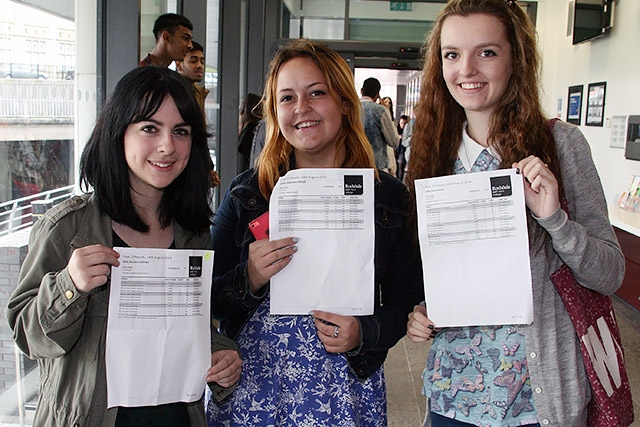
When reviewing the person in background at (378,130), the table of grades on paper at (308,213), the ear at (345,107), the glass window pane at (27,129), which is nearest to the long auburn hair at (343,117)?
the ear at (345,107)

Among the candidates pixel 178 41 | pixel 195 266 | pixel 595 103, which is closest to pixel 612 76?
pixel 595 103

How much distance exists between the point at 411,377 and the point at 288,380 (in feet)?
8.33

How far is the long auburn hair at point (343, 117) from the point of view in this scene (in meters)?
1.55

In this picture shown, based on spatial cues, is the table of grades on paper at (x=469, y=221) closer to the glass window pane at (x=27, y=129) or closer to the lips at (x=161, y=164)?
the lips at (x=161, y=164)

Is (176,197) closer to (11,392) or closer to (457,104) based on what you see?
(457,104)

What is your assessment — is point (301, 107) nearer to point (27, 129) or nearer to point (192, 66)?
point (27, 129)

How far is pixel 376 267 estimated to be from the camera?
59.9 inches

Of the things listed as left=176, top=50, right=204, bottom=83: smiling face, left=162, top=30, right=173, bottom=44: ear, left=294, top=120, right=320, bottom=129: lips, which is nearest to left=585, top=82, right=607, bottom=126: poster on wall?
left=176, top=50, right=204, bottom=83: smiling face

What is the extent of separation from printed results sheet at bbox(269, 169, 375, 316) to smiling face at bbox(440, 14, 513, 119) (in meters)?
0.30

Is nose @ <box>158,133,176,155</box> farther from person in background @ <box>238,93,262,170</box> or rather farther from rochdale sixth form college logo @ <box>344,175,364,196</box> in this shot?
person in background @ <box>238,93,262,170</box>

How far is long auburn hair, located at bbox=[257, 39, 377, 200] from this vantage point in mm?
1548

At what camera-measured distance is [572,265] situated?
1.27 m

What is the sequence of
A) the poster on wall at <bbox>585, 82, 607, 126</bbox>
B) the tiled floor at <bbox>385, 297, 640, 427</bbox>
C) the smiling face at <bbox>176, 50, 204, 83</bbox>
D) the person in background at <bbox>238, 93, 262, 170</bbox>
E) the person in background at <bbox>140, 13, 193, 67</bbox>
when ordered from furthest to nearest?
the poster on wall at <bbox>585, 82, 607, 126</bbox>
the person in background at <bbox>238, 93, 262, 170</bbox>
the smiling face at <bbox>176, 50, 204, 83</bbox>
the tiled floor at <bbox>385, 297, 640, 427</bbox>
the person in background at <bbox>140, 13, 193, 67</bbox>

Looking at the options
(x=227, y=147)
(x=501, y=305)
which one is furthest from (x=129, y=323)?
(x=227, y=147)
